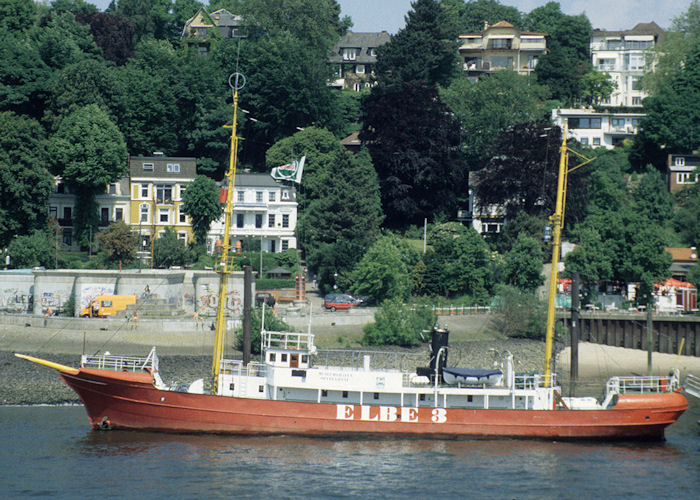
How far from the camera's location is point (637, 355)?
7075 cm

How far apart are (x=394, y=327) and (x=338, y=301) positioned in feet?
20.8

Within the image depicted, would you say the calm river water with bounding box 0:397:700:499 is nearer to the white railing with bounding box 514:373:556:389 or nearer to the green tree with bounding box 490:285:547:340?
the white railing with bounding box 514:373:556:389

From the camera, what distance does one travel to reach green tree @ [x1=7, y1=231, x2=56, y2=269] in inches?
3130

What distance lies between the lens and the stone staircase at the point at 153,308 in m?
70.5

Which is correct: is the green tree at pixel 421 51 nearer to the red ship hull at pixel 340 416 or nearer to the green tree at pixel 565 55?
the green tree at pixel 565 55

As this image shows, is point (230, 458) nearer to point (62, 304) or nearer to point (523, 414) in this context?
point (523, 414)

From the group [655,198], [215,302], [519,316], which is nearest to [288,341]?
[215,302]

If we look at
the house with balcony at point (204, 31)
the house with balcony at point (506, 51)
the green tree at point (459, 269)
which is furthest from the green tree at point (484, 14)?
the green tree at point (459, 269)

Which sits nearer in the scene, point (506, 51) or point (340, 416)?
point (340, 416)

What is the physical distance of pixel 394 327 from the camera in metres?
69.6

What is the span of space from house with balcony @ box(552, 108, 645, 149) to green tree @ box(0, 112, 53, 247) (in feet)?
180

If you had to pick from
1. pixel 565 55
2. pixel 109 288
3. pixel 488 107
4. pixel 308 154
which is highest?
pixel 565 55

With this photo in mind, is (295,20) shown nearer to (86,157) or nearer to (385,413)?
(86,157)

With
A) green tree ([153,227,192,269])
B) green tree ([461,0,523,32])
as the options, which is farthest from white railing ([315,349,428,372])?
green tree ([461,0,523,32])
